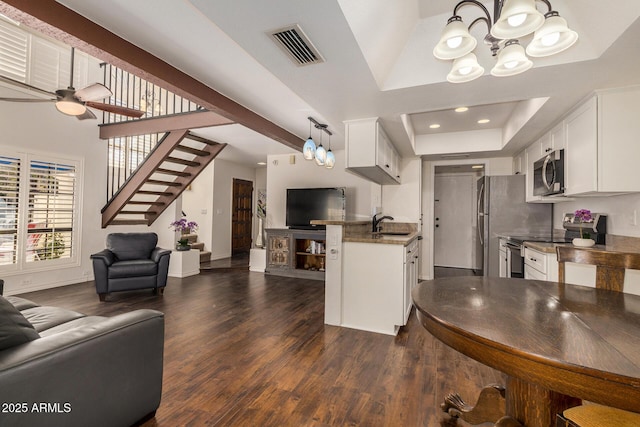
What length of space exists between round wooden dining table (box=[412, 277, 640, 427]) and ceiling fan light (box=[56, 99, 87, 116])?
358 centimetres

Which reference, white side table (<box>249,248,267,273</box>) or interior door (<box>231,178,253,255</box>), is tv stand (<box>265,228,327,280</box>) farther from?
interior door (<box>231,178,253,255</box>)

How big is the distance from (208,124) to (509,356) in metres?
3.97

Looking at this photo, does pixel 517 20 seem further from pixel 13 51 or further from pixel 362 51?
pixel 13 51

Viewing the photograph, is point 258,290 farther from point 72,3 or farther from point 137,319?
point 72,3

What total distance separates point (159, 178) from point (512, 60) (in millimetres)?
5903

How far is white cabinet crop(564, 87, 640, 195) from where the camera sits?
2.22m

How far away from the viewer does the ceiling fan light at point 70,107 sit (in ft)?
9.39

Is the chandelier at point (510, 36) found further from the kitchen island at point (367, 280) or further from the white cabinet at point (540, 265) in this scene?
the white cabinet at point (540, 265)

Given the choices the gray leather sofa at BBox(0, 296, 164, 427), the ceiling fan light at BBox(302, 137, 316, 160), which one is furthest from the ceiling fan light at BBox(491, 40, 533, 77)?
the gray leather sofa at BBox(0, 296, 164, 427)

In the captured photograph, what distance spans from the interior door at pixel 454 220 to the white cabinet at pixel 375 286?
13.6 ft

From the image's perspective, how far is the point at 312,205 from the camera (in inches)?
222

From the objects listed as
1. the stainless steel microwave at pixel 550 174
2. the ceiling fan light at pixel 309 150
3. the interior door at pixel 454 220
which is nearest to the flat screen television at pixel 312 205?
the ceiling fan light at pixel 309 150

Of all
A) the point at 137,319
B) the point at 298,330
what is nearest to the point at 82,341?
the point at 137,319

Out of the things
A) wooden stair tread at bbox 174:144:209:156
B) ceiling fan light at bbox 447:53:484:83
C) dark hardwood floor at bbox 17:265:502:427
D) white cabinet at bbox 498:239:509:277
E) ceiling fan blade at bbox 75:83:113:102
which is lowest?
dark hardwood floor at bbox 17:265:502:427
